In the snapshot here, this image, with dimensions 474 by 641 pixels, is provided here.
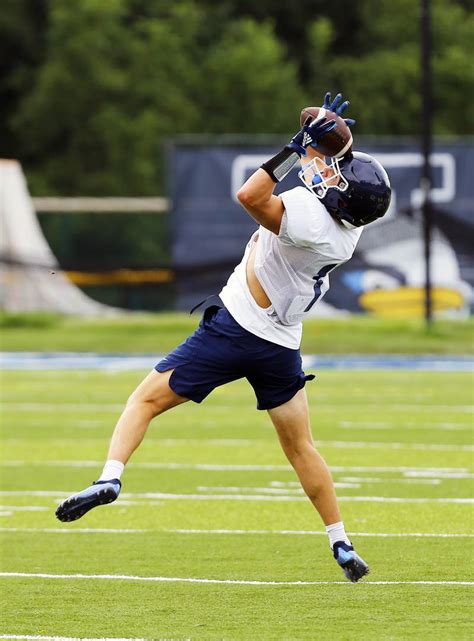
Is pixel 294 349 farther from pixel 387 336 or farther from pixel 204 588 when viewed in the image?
pixel 387 336

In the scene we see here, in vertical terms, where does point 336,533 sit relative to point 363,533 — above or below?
above

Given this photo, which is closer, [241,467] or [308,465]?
[308,465]

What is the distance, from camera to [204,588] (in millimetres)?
7520

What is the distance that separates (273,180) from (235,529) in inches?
112

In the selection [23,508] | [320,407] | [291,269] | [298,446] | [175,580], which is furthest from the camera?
[320,407]

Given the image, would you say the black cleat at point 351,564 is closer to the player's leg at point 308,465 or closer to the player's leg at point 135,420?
the player's leg at point 308,465

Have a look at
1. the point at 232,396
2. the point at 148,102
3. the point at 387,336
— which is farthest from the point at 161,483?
the point at 148,102

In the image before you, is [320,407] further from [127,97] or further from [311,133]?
[127,97]

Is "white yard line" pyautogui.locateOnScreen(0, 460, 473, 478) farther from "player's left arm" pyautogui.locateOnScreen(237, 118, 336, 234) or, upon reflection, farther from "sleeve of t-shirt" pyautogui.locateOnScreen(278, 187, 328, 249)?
"player's left arm" pyautogui.locateOnScreen(237, 118, 336, 234)

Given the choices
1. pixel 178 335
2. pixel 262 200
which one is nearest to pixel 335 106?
pixel 262 200

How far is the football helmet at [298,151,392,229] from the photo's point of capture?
23.5ft

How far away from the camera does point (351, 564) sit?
7441 mm

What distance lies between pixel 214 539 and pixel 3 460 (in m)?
3.97

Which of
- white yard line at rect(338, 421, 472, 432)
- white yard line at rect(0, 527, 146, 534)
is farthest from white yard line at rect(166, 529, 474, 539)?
white yard line at rect(338, 421, 472, 432)
